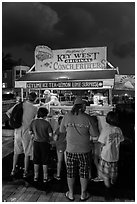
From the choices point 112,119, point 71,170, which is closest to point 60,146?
point 71,170

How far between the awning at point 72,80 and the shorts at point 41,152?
3.38ft

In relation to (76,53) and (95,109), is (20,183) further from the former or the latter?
(76,53)

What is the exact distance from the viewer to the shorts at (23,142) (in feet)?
9.98

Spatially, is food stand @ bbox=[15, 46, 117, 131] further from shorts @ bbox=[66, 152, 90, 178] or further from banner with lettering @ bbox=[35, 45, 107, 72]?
shorts @ bbox=[66, 152, 90, 178]

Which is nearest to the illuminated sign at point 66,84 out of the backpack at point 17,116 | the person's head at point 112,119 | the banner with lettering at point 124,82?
the banner with lettering at point 124,82

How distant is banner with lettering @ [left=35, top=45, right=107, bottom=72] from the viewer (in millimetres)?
3924

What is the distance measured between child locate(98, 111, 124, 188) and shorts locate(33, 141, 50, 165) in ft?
2.16

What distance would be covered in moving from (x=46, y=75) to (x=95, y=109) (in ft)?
3.83

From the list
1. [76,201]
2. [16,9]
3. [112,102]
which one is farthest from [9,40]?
[112,102]

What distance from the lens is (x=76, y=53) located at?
395cm

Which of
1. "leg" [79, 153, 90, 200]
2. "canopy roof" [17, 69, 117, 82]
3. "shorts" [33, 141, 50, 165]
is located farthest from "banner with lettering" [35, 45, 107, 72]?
"leg" [79, 153, 90, 200]

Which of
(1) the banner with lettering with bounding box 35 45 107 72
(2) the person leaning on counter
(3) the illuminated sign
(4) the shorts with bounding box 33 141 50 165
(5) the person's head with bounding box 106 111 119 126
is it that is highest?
(1) the banner with lettering with bounding box 35 45 107 72

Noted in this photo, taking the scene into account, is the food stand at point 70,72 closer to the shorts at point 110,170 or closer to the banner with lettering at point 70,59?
the banner with lettering at point 70,59

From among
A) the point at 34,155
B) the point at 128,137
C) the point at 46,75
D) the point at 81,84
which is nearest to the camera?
the point at 34,155
